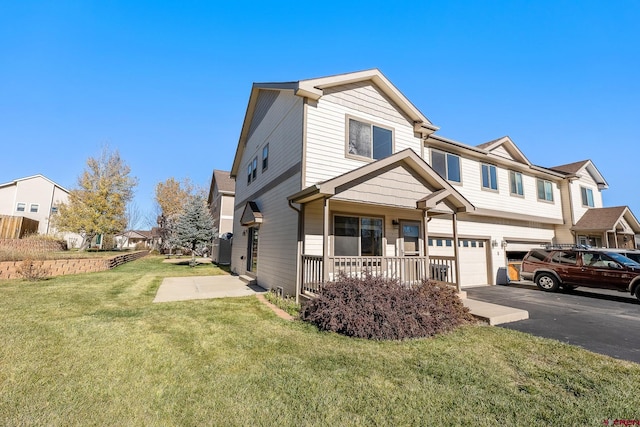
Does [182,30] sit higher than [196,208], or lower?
higher

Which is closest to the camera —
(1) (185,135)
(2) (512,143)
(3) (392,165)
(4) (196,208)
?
(3) (392,165)

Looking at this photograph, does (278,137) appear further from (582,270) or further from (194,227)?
(582,270)

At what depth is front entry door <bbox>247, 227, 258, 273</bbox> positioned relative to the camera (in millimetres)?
12742

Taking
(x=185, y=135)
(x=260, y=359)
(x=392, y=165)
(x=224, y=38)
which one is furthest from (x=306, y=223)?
(x=185, y=135)

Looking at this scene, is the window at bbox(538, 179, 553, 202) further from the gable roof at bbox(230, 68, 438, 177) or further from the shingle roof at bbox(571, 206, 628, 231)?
the gable roof at bbox(230, 68, 438, 177)

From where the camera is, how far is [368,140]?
31.3ft

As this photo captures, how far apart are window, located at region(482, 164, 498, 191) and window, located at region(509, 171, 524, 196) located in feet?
4.55

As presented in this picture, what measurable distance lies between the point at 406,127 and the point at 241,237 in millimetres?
10292

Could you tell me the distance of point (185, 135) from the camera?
21.7 metres

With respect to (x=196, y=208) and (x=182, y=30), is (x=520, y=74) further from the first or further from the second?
(x=196, y=208)

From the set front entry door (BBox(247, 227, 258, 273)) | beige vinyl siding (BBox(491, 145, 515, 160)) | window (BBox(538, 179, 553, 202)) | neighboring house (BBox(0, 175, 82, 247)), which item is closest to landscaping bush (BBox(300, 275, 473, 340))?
front entry door (BBox(247, 227, 258, 273))

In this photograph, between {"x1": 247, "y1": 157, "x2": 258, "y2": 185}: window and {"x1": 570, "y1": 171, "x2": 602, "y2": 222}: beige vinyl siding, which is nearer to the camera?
{"x1": 247, "y1": 157, "x2": 258, "y2": 185}: window

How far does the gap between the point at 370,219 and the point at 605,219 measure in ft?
53.7

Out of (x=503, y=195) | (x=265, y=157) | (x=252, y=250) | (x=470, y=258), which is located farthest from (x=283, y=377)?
(x=503, y=195)
